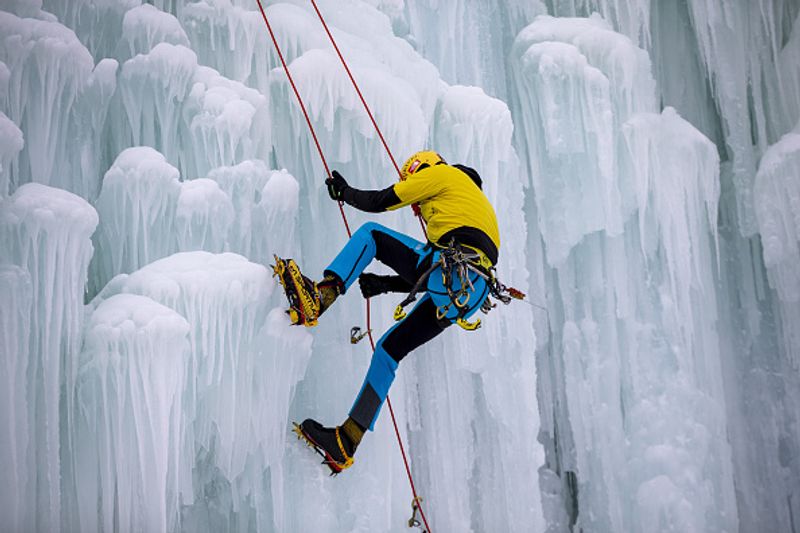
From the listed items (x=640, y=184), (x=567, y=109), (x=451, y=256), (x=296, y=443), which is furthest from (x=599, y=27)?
(x=296, y=443)

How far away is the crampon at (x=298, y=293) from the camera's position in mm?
3635

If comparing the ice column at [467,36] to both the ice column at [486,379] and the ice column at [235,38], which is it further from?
the ice column at [235,38]

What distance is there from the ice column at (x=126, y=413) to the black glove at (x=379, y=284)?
3.02 ft

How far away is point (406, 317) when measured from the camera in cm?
381

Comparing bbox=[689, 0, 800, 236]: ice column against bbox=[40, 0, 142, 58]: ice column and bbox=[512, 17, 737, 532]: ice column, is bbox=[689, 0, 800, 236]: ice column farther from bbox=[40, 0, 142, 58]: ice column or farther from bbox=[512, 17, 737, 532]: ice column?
bbox=[40, 0, 142, 58]: ice column

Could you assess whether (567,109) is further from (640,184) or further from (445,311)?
(445,311)

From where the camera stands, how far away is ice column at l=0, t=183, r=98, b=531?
3322mm

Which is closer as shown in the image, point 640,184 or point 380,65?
point 380,65

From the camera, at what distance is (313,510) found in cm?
401

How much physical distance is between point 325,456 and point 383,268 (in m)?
1.16

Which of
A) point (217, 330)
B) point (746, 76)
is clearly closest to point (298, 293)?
point (217, 330)

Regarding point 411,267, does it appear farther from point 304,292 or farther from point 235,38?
point 235,38

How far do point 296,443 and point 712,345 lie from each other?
→ 3.22 m

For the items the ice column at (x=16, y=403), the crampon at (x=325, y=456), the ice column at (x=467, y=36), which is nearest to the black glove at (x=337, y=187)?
the crampon at (x=325, y=456)
